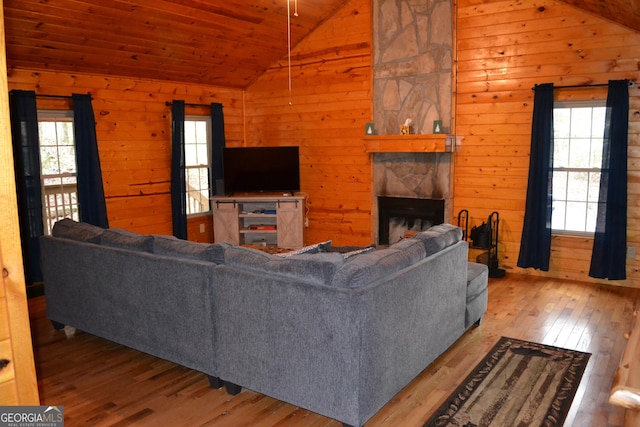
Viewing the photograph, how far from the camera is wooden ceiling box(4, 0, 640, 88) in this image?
16.1ft

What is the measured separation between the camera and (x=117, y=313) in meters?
3.83

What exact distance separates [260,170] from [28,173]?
2975 mm

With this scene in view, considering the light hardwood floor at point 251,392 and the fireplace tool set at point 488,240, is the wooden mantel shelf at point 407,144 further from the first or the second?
the light hardwood floor at point 251,392

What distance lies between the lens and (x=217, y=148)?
7566 millimetres

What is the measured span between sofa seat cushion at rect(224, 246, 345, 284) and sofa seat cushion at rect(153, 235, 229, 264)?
0.28 ft

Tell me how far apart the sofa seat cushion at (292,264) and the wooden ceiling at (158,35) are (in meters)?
3.25

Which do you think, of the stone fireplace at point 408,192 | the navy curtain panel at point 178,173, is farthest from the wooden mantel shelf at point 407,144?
the navy curtain panel at point 178,173

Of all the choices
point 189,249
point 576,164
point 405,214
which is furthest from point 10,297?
point 405,214

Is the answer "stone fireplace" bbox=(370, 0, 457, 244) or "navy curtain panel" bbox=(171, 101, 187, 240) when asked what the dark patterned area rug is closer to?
"stone fireplace" bbox=(370, 0, 457, 244)

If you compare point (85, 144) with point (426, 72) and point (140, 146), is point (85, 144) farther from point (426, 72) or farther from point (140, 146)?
point (426, 72)

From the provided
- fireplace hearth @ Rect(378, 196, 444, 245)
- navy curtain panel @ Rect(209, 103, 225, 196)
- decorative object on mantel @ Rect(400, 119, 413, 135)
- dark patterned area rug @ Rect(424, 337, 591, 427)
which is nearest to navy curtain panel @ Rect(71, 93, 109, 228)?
navy curtain panel @ Rect(209, 103, 225, 196)

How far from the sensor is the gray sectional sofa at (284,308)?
2.79 metres

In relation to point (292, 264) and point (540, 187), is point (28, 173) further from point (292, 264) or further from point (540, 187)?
point (540, 187)

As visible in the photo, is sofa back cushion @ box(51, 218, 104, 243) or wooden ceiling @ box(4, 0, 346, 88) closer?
sofa back cushion @ box(51, 218, 104, 243)
